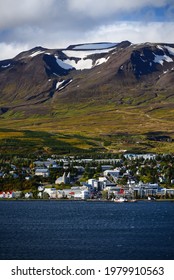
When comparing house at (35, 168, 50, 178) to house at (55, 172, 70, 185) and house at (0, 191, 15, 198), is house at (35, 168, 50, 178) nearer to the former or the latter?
house at (55, 172, 70, 185)

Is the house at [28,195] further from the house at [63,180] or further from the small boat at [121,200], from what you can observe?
the small boat at [121,200]

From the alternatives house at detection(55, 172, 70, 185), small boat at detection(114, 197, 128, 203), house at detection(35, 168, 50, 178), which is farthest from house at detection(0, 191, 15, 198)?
small boat at detection(114, 197, 128, 203)

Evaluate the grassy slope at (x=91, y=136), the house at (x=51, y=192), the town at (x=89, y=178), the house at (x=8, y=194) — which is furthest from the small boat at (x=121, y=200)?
the grassy slope at (x=91, y=136)


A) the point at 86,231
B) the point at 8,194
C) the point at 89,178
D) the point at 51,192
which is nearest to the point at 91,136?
the point at 89,178

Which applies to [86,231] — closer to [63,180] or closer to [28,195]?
[28,195]

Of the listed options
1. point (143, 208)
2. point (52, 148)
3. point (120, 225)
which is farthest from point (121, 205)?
point (52, 148)
